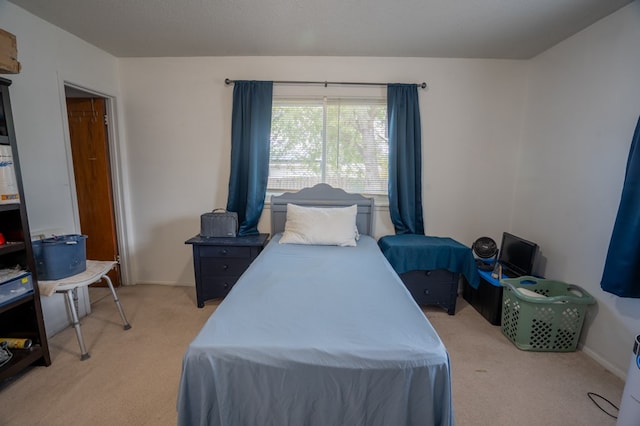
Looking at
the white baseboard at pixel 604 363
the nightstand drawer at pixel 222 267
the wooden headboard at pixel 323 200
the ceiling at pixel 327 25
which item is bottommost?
the white baseboard at pixel 604 363

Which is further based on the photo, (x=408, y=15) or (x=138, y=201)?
(x=138, y=201)

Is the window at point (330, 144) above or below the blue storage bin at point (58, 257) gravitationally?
above

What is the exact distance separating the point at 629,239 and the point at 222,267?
304 centimetres

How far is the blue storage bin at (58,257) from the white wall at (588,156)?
3862 millimetres

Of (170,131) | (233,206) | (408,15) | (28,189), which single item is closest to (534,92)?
(408,15)

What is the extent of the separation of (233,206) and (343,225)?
1.22 metres

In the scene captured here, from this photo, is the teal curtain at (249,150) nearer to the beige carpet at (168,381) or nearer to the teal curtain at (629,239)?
the beige carpet at (168,381)

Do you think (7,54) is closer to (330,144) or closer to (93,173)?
(93,173)

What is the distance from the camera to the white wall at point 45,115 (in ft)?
6.69

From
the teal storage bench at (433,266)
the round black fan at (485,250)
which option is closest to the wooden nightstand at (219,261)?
the teal storage bench at (433,266)

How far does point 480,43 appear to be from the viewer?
98.0 inches

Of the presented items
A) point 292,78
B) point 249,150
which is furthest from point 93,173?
point 292,78

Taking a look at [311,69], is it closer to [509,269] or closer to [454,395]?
[509,269]

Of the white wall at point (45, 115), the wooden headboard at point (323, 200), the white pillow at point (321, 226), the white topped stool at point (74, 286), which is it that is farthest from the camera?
the wooden headboard at point (323, 200)
